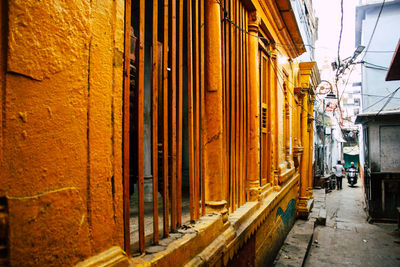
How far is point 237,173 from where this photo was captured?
379cm

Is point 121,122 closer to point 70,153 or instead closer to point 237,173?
point 70,153

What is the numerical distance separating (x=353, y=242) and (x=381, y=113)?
6081 millimetres

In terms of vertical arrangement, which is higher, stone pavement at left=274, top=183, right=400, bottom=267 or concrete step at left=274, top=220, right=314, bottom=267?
→ concrete step at left=274, top=220, right=314, bottom=267

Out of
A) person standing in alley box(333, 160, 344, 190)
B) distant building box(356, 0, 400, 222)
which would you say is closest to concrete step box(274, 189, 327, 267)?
distant building box(356, 0, 400, 222)

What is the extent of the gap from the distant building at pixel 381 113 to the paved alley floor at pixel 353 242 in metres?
1.17

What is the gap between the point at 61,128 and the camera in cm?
121

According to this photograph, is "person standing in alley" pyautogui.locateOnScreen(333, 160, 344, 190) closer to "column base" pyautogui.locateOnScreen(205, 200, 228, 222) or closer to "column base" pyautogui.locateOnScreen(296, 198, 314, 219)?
"column base" pyautogui.locateOnScreen(296, 198, 314, 219)

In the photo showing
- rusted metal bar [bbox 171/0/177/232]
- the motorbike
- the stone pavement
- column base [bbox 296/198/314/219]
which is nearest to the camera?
rusted metal bar [bbox 171/0/177/232]

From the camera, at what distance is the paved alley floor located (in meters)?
6.46

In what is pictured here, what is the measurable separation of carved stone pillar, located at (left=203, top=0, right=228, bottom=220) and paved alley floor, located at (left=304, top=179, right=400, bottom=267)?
4527 mm

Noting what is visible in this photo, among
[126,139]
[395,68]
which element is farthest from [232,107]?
[395,68]

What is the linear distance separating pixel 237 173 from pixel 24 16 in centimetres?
316

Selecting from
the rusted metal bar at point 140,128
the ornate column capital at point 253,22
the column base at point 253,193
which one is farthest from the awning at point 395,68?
the rusted metal bar at point 140,128

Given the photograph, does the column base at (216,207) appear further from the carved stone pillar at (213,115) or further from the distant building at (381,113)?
the distant building at (381,113)
